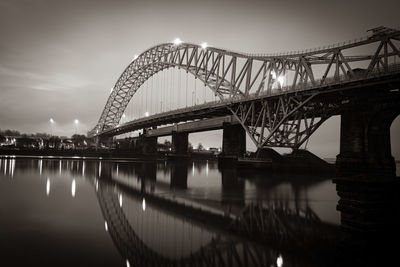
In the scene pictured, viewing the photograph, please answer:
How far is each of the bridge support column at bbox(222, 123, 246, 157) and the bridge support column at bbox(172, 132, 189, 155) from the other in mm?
24891

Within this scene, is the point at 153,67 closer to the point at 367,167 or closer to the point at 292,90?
the point at 292,90

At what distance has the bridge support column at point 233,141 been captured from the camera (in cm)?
5672

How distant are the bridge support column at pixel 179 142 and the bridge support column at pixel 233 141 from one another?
24.9m

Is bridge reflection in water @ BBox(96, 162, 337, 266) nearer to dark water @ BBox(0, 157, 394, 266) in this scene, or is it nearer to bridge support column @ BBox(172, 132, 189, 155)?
dark water @ BBox(0, 157, 394, 266)

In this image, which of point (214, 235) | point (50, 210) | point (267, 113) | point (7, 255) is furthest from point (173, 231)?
point (267, 113)

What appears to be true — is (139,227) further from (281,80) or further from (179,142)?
(179,142)

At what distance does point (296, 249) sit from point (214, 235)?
2630 mm

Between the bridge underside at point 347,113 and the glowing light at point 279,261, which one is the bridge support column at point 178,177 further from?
the glowing light at point 279,261

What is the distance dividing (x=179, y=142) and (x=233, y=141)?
2613 cm

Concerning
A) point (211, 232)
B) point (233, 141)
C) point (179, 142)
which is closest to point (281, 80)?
point (233, 141)

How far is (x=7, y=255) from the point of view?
8.09 metres

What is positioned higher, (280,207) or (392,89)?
(392,89)

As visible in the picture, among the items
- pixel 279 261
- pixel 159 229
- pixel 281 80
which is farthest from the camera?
pixel 281 80

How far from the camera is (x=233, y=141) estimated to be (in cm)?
5719
